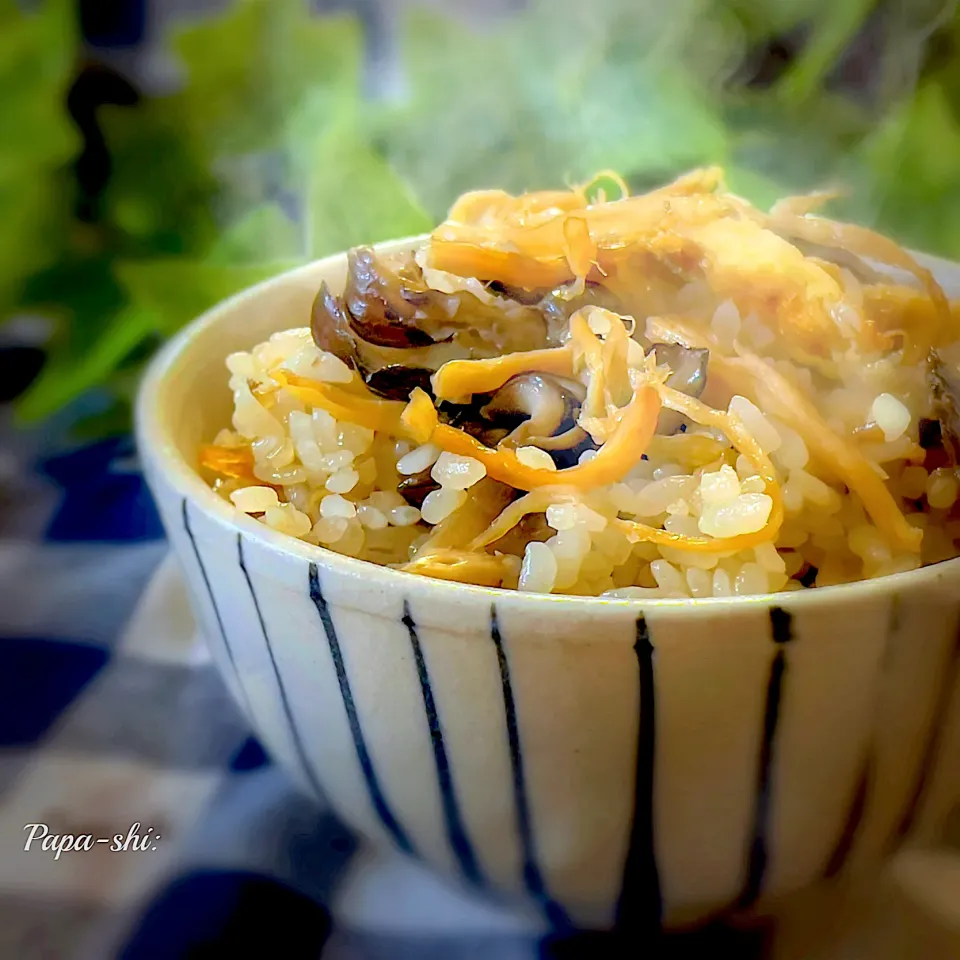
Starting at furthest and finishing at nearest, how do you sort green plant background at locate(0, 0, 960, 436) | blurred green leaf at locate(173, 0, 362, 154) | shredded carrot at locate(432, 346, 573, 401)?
blurred green leaf at locate(173, 0, 362, 154)
green plant background at locate(0, 0, 960, 436)
shredded carrot at locate(432, 346, 573, 401)

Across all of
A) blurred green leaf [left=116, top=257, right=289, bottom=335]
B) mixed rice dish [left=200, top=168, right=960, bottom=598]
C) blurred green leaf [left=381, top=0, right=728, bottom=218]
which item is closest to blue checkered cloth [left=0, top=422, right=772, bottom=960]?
mixed rice dish [left=200, top=168, right=960, bottom=598]

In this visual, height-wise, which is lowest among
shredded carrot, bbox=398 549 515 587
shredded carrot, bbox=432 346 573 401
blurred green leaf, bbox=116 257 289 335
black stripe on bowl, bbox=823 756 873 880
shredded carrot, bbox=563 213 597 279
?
blurred green leaf, bbox=116 257 289 335

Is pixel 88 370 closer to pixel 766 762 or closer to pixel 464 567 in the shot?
pixel 464 567

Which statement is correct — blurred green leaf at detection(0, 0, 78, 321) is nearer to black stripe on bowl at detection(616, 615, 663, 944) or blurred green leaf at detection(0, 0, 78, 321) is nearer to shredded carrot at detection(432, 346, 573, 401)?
shredded carrot at detection(432, 346, 573, 401)

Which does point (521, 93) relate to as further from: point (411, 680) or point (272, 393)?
point (411, 680)

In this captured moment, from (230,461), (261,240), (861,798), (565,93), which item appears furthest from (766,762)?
(261,240)

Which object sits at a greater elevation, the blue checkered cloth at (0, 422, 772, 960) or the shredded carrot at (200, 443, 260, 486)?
the shredded carrot at (200, 443, 260, 486)

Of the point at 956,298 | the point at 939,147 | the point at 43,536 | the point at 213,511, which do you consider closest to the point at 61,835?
the point at 213,511
